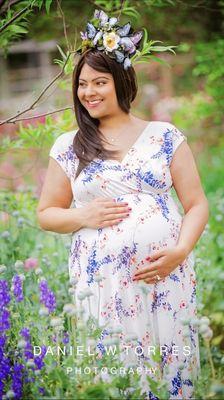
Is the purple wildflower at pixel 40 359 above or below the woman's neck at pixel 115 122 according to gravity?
below

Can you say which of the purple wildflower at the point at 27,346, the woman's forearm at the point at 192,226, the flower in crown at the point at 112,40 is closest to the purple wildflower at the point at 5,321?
the purple wildflower at the point at 27,346

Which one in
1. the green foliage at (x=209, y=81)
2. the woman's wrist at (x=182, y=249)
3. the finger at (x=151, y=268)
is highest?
the green foliage at (x=209, y=81)

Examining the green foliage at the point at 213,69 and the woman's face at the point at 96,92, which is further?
the green foliage at the point at 213,69

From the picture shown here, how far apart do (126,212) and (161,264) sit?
254mm

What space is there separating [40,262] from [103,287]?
1442mm

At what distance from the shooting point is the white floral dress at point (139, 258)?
116 inches

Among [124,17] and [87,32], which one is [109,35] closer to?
[87,32]

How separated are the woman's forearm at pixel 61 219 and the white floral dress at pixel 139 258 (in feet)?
0.18

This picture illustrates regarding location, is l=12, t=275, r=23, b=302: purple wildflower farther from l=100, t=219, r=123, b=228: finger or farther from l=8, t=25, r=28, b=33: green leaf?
l=8, t=25, r=28, b=33: green leaf

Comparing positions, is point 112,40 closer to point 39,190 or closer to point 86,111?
point 86,111

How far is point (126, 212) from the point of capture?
296 cm

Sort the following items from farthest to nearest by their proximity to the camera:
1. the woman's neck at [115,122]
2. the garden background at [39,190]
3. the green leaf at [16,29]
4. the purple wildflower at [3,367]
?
1. the green leaf at [16,29]
2. the woman's neck at [115,122]
3. the purple wildflower at [3,367]
4. the garden background at [39,190]

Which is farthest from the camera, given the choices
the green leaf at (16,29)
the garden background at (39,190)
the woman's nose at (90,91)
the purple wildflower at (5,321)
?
the green leaf at (16,29)

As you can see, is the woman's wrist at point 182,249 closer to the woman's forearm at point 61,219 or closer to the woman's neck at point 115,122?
the woman's forearm at point 61,219
